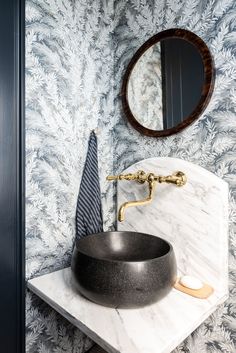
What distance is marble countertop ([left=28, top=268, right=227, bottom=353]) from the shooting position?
646 mm

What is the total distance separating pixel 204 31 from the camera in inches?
37.7

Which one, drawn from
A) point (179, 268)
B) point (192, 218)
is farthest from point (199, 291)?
point (192, 218)

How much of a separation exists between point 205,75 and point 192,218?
561 mm

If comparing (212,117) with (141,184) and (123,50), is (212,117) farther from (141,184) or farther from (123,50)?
(123,50)

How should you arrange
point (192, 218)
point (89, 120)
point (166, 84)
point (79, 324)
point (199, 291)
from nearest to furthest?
1. point (79, 324)
2. point (199, 291)
3. point (192, 218)
4. point (166, 84)
5. point (89, 120)

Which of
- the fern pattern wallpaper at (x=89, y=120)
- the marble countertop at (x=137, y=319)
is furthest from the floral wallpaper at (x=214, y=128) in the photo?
the marble countertop at (x=137, y=319)

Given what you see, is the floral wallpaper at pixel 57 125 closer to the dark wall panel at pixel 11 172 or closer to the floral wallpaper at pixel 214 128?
the dark wall panel at pixel 11 172

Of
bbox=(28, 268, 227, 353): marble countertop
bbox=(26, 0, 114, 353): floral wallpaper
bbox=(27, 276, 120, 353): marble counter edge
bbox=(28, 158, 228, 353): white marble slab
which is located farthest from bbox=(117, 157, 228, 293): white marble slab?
bbox=(27, 276, 120, 353): marble counter edge

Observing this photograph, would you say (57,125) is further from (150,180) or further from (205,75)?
(205,75)

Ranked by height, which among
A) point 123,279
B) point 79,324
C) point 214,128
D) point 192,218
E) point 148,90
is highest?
point 148,90

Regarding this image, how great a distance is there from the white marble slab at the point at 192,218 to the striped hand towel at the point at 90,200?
0.20 meters

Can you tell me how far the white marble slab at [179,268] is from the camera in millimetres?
678

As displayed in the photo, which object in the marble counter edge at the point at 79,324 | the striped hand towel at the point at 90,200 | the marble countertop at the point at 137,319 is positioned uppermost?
the striped hand towel at the point at 90,200

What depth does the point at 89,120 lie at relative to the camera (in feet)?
4.00
